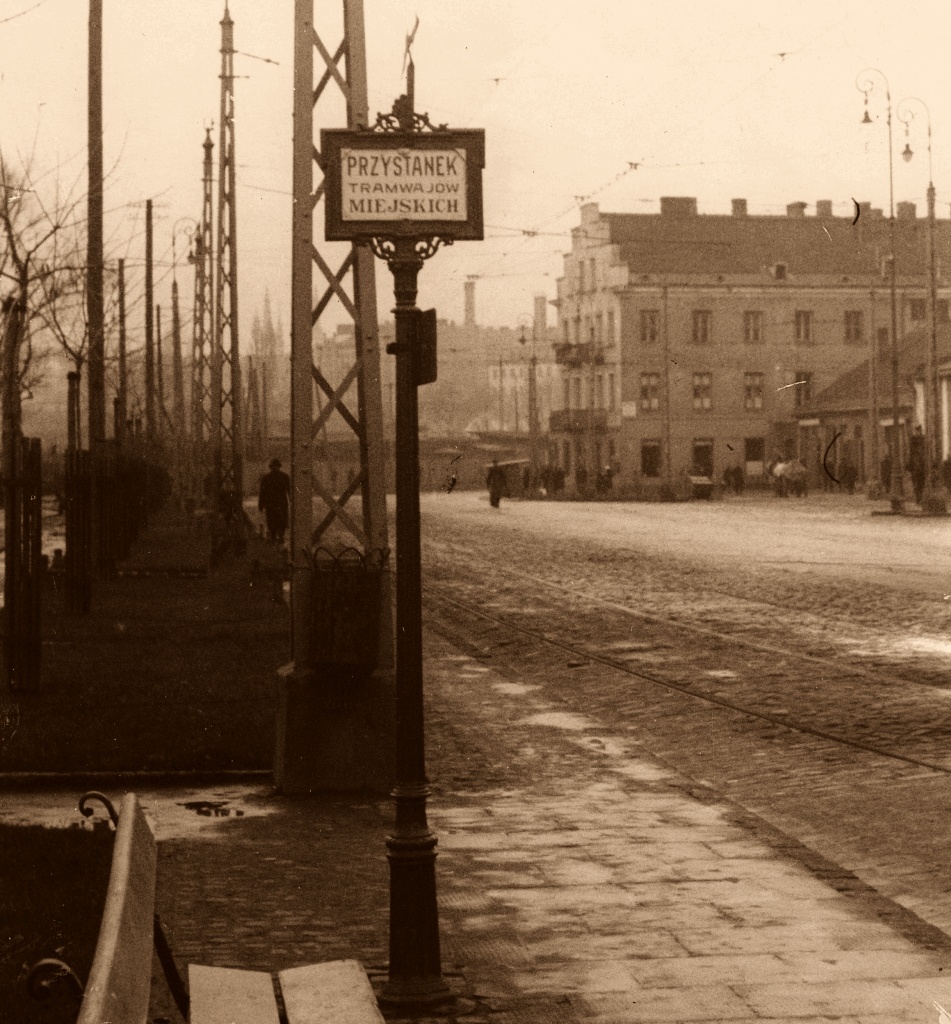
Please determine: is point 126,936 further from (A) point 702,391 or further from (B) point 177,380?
(A) point 702,391

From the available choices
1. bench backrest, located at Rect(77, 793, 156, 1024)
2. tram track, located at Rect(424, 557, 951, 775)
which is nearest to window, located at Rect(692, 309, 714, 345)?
tram track, located at Rect(424, 557, 951, 775)

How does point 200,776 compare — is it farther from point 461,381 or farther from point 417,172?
point 461,381

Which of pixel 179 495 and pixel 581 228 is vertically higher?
pixel 581 228

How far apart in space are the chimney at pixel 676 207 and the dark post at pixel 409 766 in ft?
299

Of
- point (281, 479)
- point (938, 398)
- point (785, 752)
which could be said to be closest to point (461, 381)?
point (938, 398)

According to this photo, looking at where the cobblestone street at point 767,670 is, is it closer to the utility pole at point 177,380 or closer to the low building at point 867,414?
the utility pole at point 177,380

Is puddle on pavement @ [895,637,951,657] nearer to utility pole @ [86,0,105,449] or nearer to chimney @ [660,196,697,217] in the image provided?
utility pole @ [86,0,105,449]

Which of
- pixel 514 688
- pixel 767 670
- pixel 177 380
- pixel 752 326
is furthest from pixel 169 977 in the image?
pixel 752 326

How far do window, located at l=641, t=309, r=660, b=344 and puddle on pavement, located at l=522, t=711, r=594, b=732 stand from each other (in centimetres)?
8058

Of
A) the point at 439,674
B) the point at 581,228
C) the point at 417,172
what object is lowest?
the point at 439,674

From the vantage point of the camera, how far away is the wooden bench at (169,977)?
166 inches

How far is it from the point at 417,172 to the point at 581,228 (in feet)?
305

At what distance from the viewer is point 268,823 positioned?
9305 mm

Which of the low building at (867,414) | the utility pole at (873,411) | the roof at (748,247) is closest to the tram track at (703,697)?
the utility pole at (873,411)
